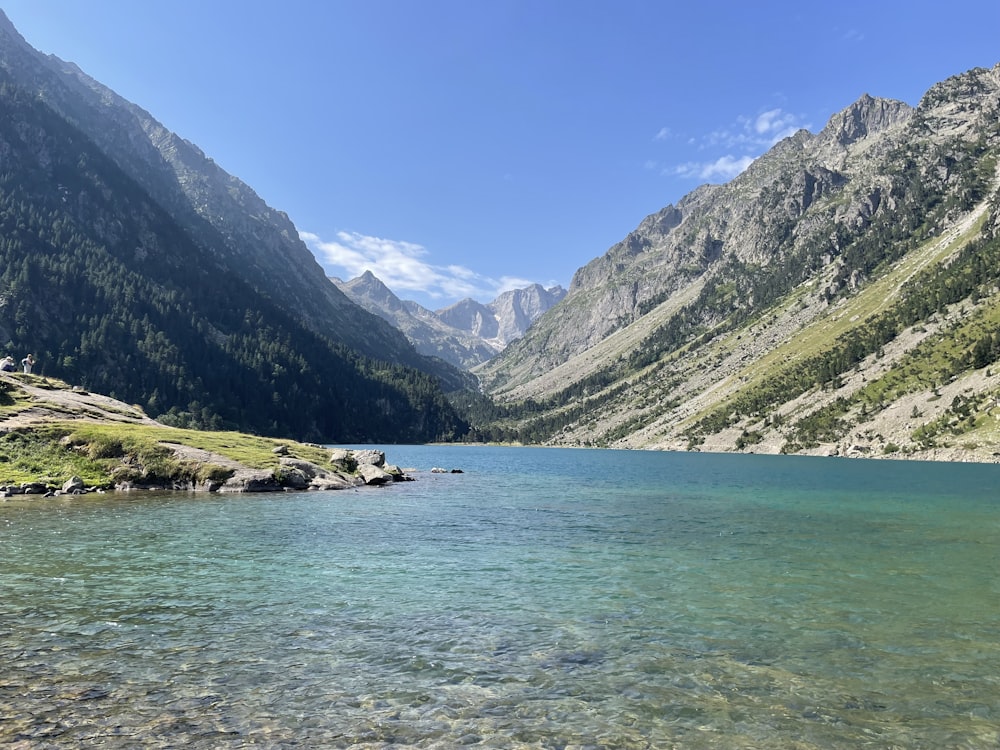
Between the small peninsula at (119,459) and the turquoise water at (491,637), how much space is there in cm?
2385

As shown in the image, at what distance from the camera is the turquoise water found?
12.9 meters

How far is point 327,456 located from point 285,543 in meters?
58.4

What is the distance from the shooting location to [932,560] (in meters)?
32.5

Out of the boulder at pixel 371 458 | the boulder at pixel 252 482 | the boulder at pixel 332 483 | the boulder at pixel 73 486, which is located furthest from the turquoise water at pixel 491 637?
the boulder at pixel 371 458

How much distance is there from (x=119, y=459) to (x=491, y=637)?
65917 millimetres

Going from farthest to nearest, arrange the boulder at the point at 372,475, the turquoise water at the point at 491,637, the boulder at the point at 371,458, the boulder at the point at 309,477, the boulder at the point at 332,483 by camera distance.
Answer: the boulder at the point at 371,458, the boulder at the point at 372,475, the boulder at the point at 332,483, the boulder at the point at 309,477, the turquoise water at the point at 491,637

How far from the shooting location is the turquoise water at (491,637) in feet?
42.4

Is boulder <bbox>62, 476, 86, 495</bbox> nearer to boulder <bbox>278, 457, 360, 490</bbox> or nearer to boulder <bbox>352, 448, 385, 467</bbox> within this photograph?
boulder <bbox>278, 457, 360, 490</bbox>

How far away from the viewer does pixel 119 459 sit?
6781cm

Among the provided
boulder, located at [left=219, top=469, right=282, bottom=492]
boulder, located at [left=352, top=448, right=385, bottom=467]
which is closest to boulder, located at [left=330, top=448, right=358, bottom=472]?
boulder, located at [left=352, top=448, right=385, bottom=467]

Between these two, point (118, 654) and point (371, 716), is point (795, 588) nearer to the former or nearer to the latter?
point (371, 716)

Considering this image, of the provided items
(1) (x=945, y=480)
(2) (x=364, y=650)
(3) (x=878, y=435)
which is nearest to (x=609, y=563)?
(2) (x=364, y=650)

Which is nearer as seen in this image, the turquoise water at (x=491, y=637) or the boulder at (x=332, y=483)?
the turquoise water at (x=491, y=637)

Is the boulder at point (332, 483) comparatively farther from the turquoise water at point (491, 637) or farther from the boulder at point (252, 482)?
the turquoise water at point (491, 637)
